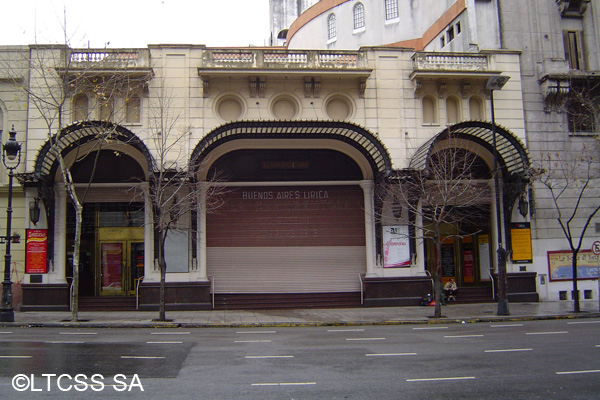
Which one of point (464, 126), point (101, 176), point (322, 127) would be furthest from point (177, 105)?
point (464, 126)

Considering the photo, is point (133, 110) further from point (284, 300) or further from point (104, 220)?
point (284, 300)

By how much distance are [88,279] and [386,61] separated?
53.6 ft

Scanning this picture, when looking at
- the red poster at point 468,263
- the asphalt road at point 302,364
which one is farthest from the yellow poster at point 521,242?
the asphalt road at point 302,364

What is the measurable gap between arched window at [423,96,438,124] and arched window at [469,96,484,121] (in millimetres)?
1749

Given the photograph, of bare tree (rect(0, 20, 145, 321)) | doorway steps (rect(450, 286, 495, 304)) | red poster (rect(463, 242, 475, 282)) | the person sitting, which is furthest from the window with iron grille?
the person sitting

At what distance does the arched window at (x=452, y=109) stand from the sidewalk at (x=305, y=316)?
8.37m

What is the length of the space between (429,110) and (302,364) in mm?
15938

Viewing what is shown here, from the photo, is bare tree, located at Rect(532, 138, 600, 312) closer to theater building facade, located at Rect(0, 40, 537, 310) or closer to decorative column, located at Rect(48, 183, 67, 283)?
theater building facade, located at Rect(0, 40, 537, 310)

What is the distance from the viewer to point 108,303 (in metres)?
21.7

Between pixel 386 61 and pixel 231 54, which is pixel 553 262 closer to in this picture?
pixel 386 61

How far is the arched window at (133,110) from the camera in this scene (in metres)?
21.7

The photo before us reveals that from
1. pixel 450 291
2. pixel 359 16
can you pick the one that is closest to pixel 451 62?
pixel 450 291

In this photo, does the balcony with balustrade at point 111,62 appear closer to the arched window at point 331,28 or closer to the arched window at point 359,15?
the arched window at point 359,15

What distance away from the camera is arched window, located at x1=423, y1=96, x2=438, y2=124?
23.5m
